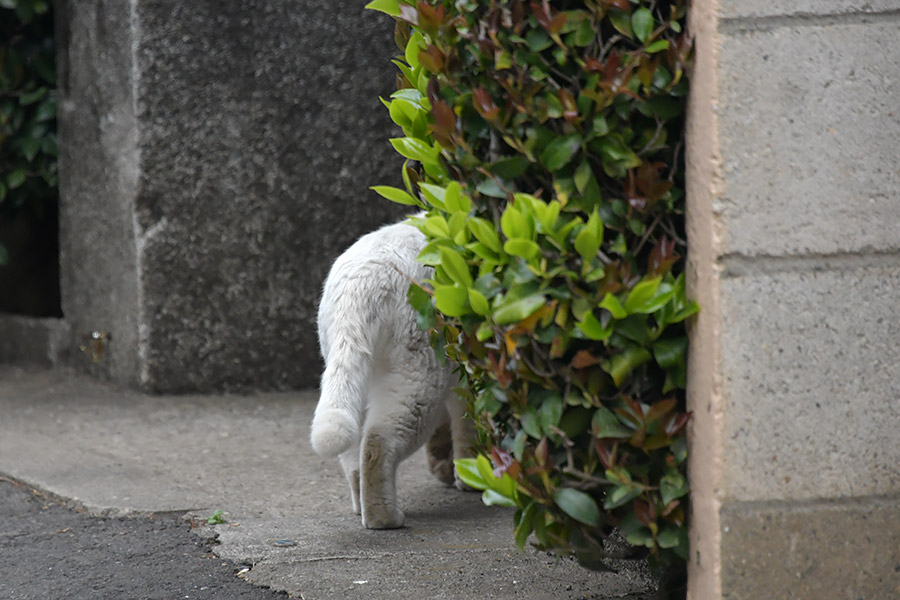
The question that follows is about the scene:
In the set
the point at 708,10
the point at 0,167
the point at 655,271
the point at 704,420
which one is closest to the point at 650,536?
the point at 704,420

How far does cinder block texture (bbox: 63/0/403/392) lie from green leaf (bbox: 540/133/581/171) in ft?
11.5

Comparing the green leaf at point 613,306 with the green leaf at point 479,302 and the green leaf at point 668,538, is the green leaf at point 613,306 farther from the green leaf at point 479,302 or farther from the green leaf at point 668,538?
the green leaf at point 668,538

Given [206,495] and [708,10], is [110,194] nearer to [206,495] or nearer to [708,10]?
[206,495]

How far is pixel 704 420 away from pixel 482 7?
97cm

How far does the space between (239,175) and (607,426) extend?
3.71 m

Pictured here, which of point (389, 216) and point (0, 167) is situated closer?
point (389, 216)

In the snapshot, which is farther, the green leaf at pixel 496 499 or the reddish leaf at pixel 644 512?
the green leaf at pixel 496 499

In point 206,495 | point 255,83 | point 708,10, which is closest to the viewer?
point 708,10

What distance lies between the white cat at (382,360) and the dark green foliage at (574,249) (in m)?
0.95

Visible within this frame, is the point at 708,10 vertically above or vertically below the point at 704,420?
above

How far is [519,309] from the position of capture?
2.06 m

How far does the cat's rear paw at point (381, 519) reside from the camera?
3301mm

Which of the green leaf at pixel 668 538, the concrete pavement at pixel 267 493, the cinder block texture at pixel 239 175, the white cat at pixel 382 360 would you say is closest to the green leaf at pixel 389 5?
the white cat at pixel 382 360

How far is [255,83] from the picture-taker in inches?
212
